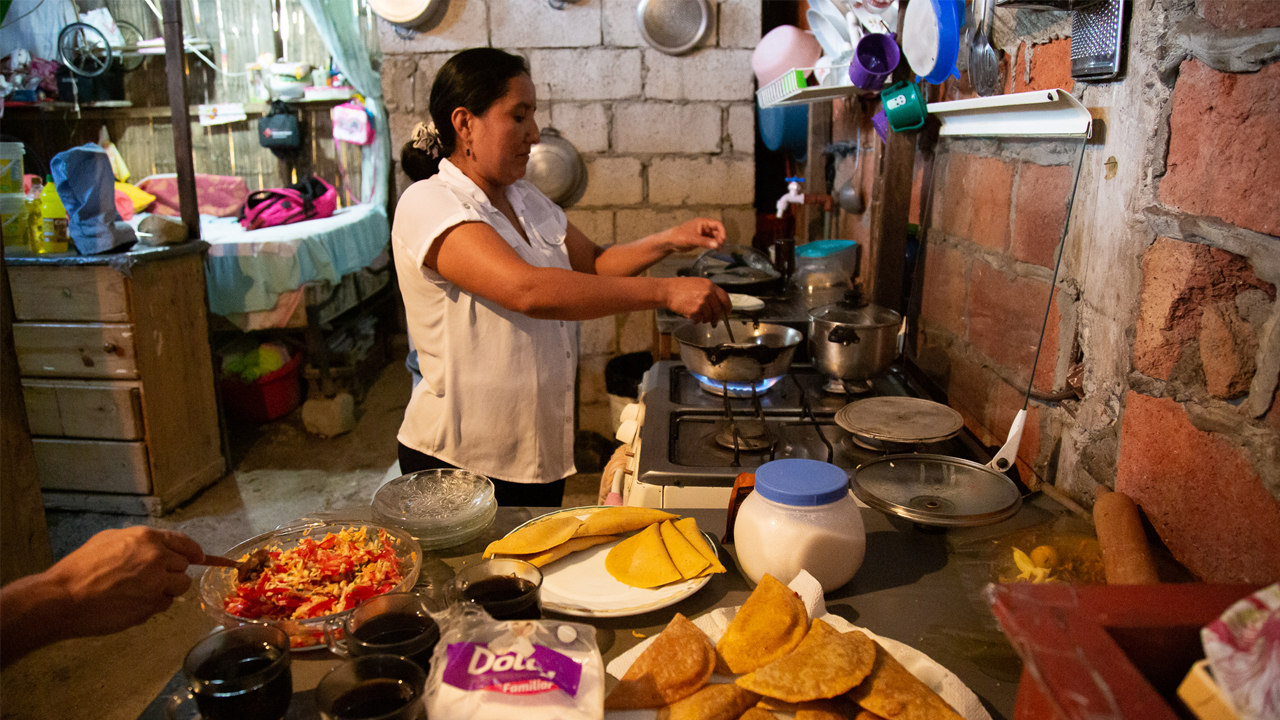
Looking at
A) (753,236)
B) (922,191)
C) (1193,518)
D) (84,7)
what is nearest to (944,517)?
(1193,518)

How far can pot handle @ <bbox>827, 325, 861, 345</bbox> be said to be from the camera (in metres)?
2.06

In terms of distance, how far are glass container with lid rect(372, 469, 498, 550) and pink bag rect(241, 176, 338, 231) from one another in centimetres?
447

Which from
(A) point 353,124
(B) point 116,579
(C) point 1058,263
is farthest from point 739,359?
(A) point 353,124

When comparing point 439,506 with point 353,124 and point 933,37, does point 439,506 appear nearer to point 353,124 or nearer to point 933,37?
point 933,37

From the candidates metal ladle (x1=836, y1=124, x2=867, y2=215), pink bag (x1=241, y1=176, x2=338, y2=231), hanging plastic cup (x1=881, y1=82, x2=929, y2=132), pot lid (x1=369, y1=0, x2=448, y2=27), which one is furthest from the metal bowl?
pink bag (x1=241, y1=176, x2=338, y2=231)

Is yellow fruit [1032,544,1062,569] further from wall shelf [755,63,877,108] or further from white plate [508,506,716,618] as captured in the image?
wall shelf [755,63,877,108]

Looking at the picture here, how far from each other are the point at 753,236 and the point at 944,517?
3.50 metres

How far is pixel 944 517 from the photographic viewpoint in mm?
1264

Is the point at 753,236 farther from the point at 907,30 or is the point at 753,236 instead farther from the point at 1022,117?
the point at 1022,117

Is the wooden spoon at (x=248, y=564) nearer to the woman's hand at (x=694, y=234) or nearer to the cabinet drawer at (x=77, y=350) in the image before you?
the woman's hand at (x=694, y=234)

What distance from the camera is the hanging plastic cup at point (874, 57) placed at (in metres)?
2.30

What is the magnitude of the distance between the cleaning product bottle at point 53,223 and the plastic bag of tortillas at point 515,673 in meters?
3.70

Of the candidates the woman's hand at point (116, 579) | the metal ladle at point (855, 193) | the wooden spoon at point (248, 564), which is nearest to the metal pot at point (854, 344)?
the metal ladle at point (855, 193)

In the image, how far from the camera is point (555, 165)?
4.34m
